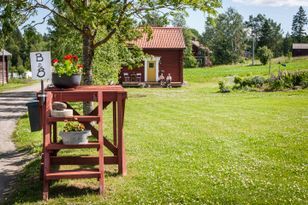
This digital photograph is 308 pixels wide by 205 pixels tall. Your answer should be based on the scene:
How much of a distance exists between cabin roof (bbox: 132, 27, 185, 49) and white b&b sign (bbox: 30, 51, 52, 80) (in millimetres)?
27933

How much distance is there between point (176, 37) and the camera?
38344 millimetres

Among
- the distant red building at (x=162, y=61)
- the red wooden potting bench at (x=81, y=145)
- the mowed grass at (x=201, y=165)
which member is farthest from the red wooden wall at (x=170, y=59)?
the red wooden potting bench at (x=81, y=145)

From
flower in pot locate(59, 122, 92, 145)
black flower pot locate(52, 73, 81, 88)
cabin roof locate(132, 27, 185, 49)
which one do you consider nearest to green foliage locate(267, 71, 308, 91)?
cabin roof locate(132, 27, 185, 49)

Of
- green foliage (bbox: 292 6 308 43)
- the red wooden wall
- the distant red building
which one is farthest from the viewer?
green foliage (bbox: 292 6 308 43)

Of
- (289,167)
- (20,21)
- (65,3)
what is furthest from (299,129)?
(20,21)

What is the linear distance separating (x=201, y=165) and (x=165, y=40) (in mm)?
30354

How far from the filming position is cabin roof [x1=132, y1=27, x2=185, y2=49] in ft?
122

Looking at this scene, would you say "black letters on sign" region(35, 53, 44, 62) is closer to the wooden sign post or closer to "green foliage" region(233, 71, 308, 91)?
the wooden sign post

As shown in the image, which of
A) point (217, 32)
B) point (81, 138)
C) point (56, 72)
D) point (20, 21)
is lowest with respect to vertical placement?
point (81, 138)

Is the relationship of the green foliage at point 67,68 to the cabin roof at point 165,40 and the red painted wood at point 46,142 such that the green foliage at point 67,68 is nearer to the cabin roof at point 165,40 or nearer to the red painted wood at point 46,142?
the red painted wood at point 46,142

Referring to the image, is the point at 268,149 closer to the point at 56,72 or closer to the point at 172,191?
the point at 172,191

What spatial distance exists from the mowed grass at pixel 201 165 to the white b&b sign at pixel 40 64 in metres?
1.90

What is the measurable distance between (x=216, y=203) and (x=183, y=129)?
6.75m

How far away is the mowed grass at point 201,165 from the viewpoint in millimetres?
6539
